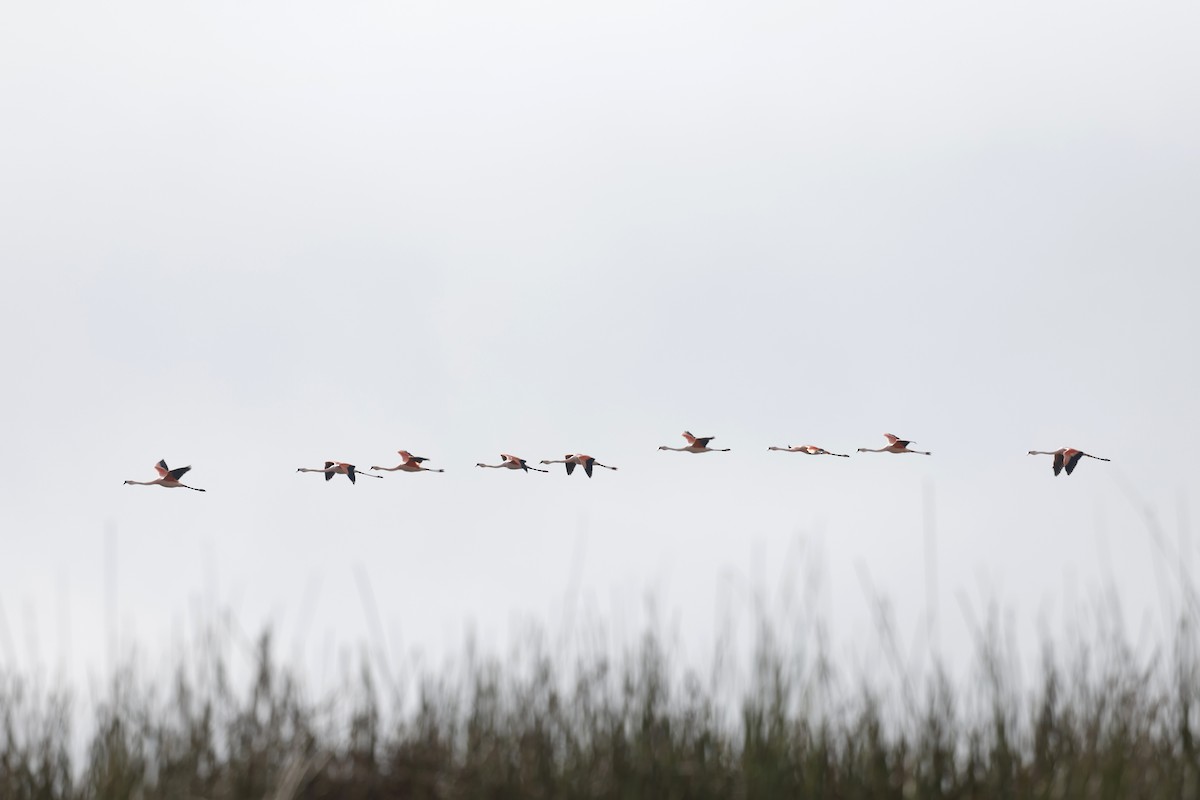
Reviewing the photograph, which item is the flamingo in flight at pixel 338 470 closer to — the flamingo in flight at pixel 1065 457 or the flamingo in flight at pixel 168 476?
the flamingo in flight at pixel 168 476

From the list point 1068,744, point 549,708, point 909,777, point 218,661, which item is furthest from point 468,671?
point 1068,744

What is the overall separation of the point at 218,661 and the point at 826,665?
287 centimetres

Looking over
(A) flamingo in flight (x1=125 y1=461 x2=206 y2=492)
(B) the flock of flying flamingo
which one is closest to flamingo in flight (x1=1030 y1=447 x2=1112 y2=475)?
(B) the flock of flying flamingo

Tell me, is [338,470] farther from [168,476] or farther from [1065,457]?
[1065,457]

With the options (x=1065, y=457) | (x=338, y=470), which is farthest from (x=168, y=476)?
(x=1065, y=457)

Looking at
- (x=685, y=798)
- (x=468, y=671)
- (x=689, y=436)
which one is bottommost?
(x=685, y=798)

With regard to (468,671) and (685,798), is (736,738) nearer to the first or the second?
(685,798)

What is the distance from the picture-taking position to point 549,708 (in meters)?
7.18

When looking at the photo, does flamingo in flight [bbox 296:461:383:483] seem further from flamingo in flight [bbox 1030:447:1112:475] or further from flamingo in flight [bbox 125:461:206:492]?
flamingo in flight [bbox 1030:447:1112:475]

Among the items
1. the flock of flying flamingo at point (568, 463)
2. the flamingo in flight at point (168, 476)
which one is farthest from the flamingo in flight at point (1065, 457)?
the flamingo in flight at point (168, 476)

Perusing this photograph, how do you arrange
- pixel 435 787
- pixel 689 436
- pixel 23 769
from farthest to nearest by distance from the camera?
pixel 689 436, pixel 23 769, pixel 435 787

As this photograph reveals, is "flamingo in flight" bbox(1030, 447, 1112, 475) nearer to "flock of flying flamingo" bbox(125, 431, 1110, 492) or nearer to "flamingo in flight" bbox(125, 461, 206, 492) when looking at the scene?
"flock of flying flamingo" bbox(125, 431, 1110, 492)

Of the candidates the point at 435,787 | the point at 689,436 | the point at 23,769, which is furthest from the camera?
the point at 689,436

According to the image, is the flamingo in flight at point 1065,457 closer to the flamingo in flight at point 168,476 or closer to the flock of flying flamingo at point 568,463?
the flock of flying flamingo at point 568,463
